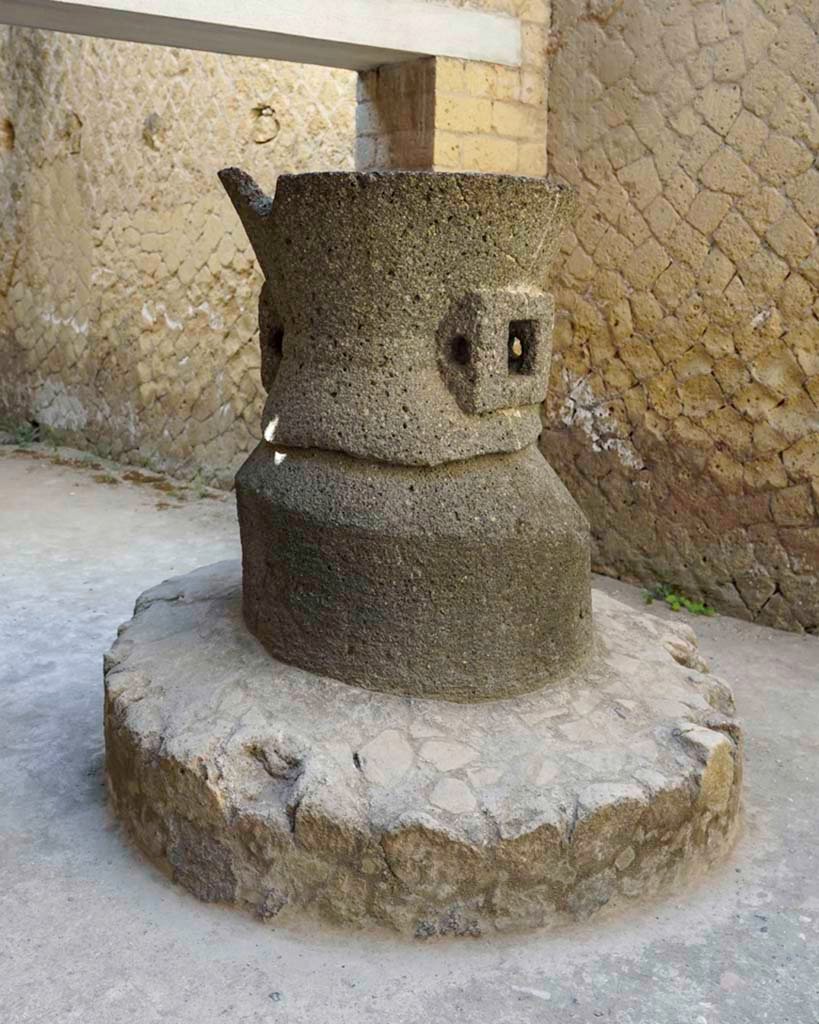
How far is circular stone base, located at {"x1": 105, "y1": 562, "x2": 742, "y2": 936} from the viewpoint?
7.78ft

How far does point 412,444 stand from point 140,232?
17.5 feet

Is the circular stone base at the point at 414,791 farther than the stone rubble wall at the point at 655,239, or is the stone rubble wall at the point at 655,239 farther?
the stone rubble wall at the point at 655,239

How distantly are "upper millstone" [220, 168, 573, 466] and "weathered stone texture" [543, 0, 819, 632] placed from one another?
188 centimetres

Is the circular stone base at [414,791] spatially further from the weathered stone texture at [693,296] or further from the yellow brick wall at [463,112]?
the yellow brick wall at [463,112]

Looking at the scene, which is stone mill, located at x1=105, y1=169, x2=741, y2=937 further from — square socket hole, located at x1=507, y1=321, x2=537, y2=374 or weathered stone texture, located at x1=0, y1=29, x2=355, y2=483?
weathered stone texture, located at x1=0, y1=29, x2=355, y2=483

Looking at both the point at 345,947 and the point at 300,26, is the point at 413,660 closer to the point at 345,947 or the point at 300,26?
the point at 345,947

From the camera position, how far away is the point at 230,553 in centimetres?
568

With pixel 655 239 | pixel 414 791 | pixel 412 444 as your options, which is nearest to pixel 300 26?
pixel 655 239

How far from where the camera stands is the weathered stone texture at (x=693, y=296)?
4344 millimetres

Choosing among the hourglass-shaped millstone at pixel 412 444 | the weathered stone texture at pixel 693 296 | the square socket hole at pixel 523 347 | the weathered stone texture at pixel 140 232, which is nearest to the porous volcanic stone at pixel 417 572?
the hourglass-shaped millstone at pixel 412 444

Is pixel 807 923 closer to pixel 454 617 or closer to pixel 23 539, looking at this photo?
pixel 454 617

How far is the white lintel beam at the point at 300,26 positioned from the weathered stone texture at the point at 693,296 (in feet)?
1.68

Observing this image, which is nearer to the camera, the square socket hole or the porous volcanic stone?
the porous volcanic stone

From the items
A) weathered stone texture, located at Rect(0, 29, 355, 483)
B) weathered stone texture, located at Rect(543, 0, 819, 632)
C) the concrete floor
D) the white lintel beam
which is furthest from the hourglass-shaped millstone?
weathered stone texture, located at Rect(0, 29, 355, 483)
